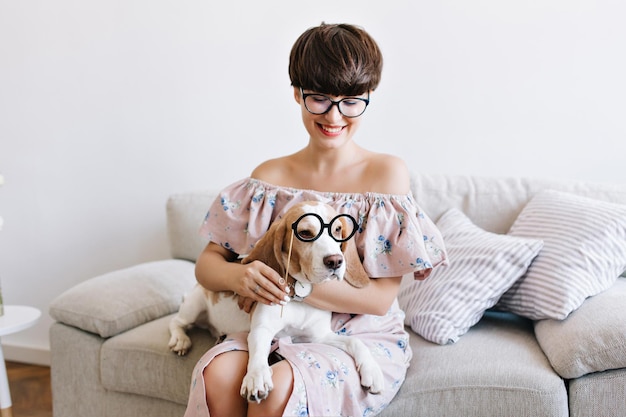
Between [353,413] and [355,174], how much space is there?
0.60 meters

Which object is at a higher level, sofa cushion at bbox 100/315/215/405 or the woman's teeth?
the woman's teeth

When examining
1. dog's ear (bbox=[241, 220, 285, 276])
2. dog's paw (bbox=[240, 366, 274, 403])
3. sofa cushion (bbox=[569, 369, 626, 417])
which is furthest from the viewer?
sofa cushion (bbox=[569, 369, 626, 417])

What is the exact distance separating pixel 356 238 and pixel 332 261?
0.94 ft

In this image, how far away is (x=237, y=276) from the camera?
5.12ft

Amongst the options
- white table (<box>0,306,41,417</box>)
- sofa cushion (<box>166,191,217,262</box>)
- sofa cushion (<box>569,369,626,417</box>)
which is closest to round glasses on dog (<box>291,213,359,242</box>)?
sofa cushion (<box>569,369,626,417</box>)

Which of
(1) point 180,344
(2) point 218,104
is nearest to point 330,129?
(1) point 180,344

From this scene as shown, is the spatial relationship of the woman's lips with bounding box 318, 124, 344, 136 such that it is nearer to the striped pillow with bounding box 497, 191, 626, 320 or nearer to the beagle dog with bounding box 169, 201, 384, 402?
the beagle dog with bounding box 169, 201, 384, 402

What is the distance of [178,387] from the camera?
6.05 feet

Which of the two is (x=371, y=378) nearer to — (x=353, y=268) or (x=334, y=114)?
(x=353, y=268)

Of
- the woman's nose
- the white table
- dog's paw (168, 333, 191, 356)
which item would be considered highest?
the woman's nose

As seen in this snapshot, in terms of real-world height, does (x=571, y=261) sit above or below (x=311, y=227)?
below

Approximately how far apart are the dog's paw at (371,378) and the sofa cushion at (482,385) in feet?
0.53

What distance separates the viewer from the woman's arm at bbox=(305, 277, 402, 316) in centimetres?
155

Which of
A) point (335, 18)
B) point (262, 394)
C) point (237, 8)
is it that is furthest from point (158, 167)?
point (262, 394)
